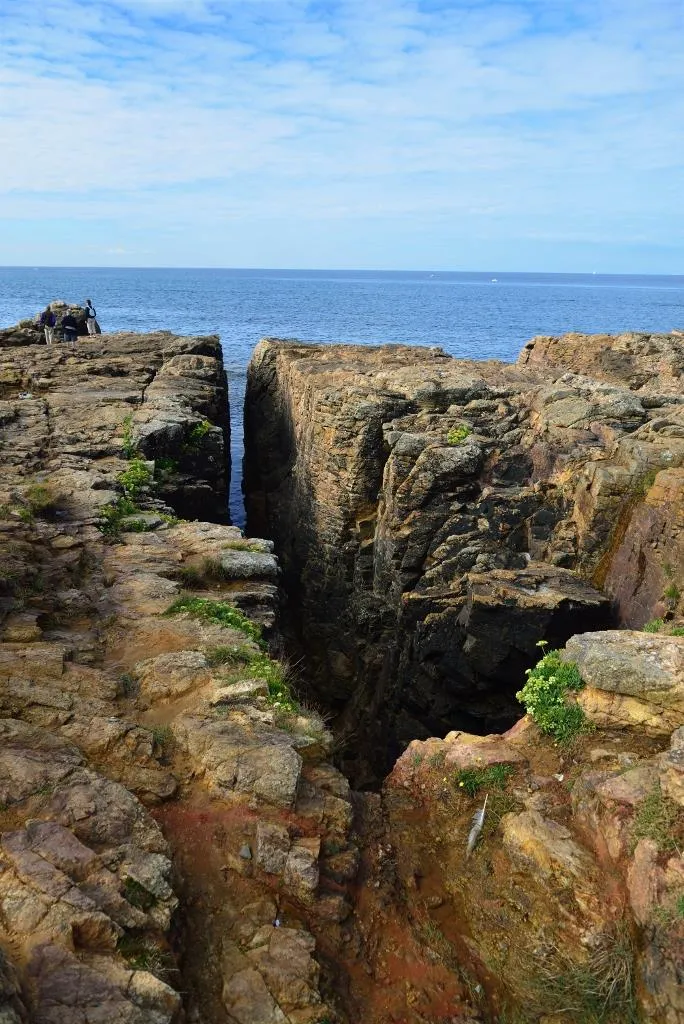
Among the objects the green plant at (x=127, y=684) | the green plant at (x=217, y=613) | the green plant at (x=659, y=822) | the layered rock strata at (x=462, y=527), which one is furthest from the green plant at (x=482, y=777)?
the layered rock strata at (x=462, y=527)

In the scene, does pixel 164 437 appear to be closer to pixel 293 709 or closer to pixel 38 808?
pixel 293 709

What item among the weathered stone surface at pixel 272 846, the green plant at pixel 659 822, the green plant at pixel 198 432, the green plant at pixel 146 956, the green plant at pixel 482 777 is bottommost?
the green plant at pixel 482 777

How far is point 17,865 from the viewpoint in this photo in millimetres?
6504

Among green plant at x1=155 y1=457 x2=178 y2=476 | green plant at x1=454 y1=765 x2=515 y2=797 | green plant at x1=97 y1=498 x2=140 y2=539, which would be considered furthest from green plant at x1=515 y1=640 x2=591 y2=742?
green plant at x1=155 y1=457 x2=178 y2=476

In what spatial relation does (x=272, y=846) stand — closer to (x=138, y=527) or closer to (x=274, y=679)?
(x=274, y=679)

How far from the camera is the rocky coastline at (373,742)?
6.79 meters

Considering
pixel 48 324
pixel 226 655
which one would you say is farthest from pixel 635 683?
pixel 48 324

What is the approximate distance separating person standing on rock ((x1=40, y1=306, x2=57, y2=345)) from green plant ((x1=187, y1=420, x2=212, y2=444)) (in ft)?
68.4

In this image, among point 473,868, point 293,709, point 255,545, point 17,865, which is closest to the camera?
point 17,865

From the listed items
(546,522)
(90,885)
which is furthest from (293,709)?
(546,522)

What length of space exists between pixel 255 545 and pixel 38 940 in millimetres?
9855

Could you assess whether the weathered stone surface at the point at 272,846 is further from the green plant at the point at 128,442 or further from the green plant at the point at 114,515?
the green plant at the point at 128,442

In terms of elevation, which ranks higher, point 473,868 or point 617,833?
point 617,833

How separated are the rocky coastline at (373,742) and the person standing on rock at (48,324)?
68.5 ft
